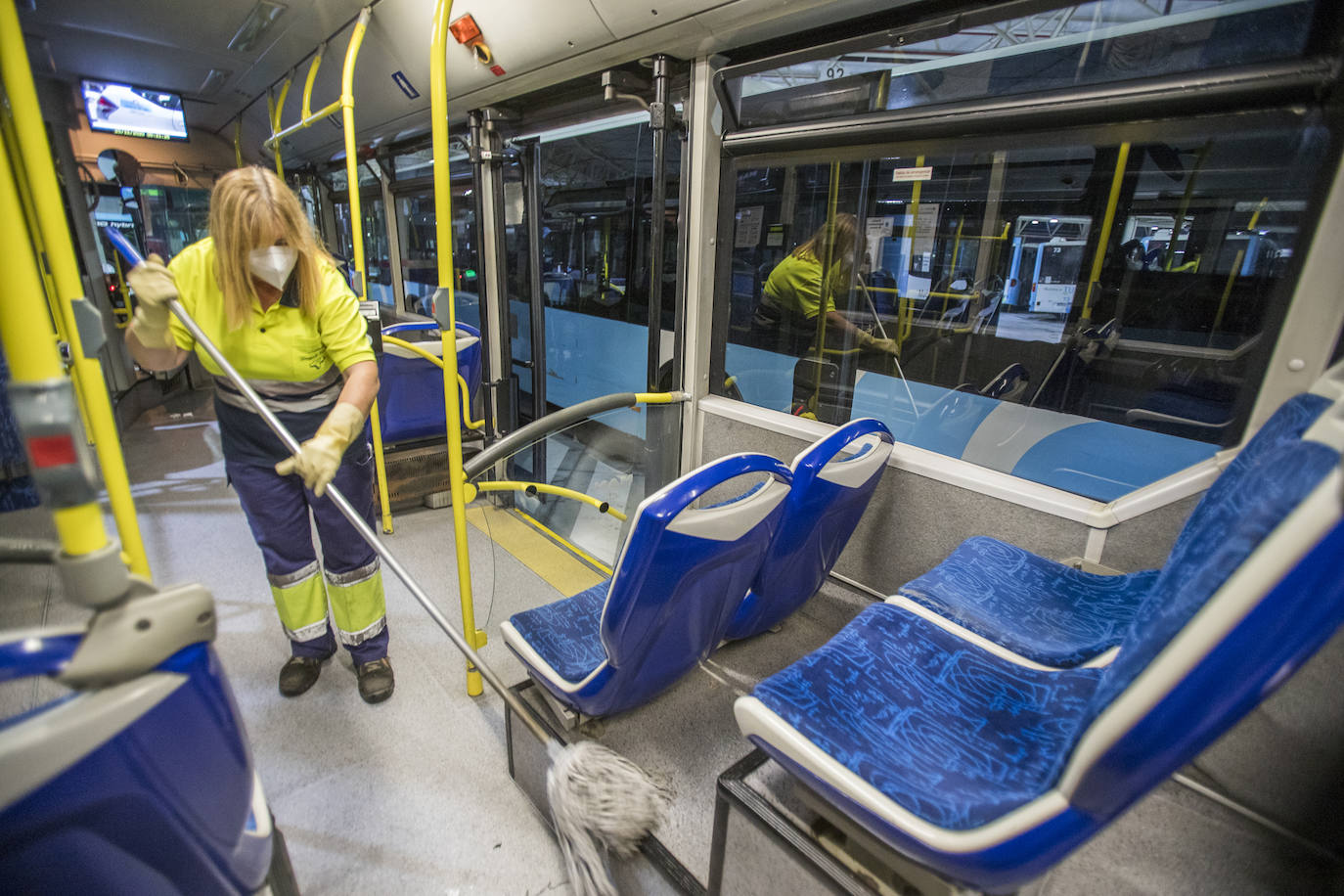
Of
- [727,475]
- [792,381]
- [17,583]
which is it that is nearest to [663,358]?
[792,381]

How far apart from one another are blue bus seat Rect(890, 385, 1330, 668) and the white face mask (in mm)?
1922

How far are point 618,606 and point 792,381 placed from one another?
1.77 metres

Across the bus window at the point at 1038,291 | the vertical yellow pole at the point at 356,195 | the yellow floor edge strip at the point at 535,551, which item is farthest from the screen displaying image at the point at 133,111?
the bus window at the point at 1038,291

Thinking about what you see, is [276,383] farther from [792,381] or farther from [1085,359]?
[1085,359]

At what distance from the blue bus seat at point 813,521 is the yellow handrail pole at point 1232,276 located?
2.92 ft

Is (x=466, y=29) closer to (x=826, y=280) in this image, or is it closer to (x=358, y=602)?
(x=826, y=280)

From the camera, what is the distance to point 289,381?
6.00 ft

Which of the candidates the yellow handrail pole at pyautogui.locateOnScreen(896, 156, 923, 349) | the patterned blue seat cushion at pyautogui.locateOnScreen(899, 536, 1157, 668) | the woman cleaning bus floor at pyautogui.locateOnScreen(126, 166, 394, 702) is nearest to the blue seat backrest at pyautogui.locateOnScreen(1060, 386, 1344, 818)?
the patterned blue seat cushion at pyautogui.locateOnScreen(899, 536, 1157, 668)

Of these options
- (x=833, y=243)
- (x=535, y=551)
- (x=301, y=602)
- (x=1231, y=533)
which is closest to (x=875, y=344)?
(x=833, y=243)

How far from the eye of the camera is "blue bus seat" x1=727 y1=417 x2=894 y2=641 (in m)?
1.51

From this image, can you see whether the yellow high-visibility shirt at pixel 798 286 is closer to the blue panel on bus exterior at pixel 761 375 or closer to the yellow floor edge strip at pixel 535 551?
the blue panel on bus exterior at pixel 761 375

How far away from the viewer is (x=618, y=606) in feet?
3.80

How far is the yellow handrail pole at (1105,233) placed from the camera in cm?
168

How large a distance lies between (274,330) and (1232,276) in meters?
2.65
